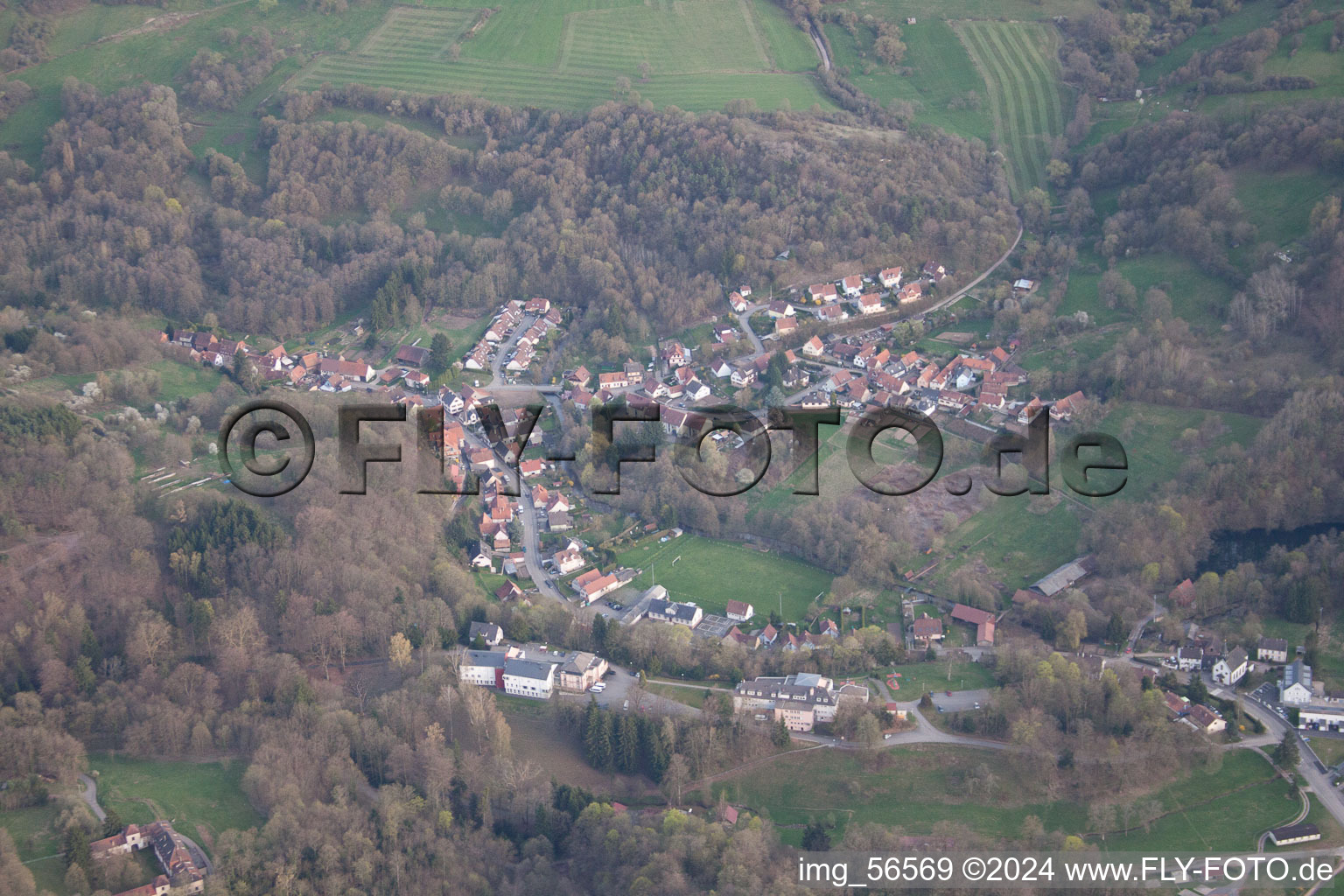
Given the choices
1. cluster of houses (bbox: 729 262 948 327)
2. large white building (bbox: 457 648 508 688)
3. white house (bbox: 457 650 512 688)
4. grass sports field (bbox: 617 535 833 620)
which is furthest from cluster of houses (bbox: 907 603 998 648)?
cluster of houses (bbox: 729 262 948 327)

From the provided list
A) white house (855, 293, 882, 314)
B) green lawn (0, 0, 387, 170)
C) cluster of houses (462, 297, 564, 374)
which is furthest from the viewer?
green lawn (0, 0, 387, 170)

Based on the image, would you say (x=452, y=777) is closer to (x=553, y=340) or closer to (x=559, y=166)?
(x=553, y=340)

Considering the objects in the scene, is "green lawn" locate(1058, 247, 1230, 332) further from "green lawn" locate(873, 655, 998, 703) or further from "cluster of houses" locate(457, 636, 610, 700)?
"cluster of houses" locate(457, 636, 610, 700)

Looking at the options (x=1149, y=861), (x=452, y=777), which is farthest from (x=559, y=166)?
(x=1149, y=861)

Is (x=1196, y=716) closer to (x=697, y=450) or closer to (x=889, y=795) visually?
(x=889, y=795)

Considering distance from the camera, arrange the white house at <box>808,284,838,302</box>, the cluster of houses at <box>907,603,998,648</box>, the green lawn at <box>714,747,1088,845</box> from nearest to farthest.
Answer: the green lawn at <box>714,747,1088,845</box> → the cluster of houses at <box>907,603,998,648</box> → the white house at <box>808,284,838,302</box>

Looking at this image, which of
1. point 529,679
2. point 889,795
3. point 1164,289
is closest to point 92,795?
point 529,679

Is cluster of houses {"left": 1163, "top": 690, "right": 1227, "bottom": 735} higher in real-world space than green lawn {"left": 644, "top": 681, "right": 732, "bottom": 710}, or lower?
higher
